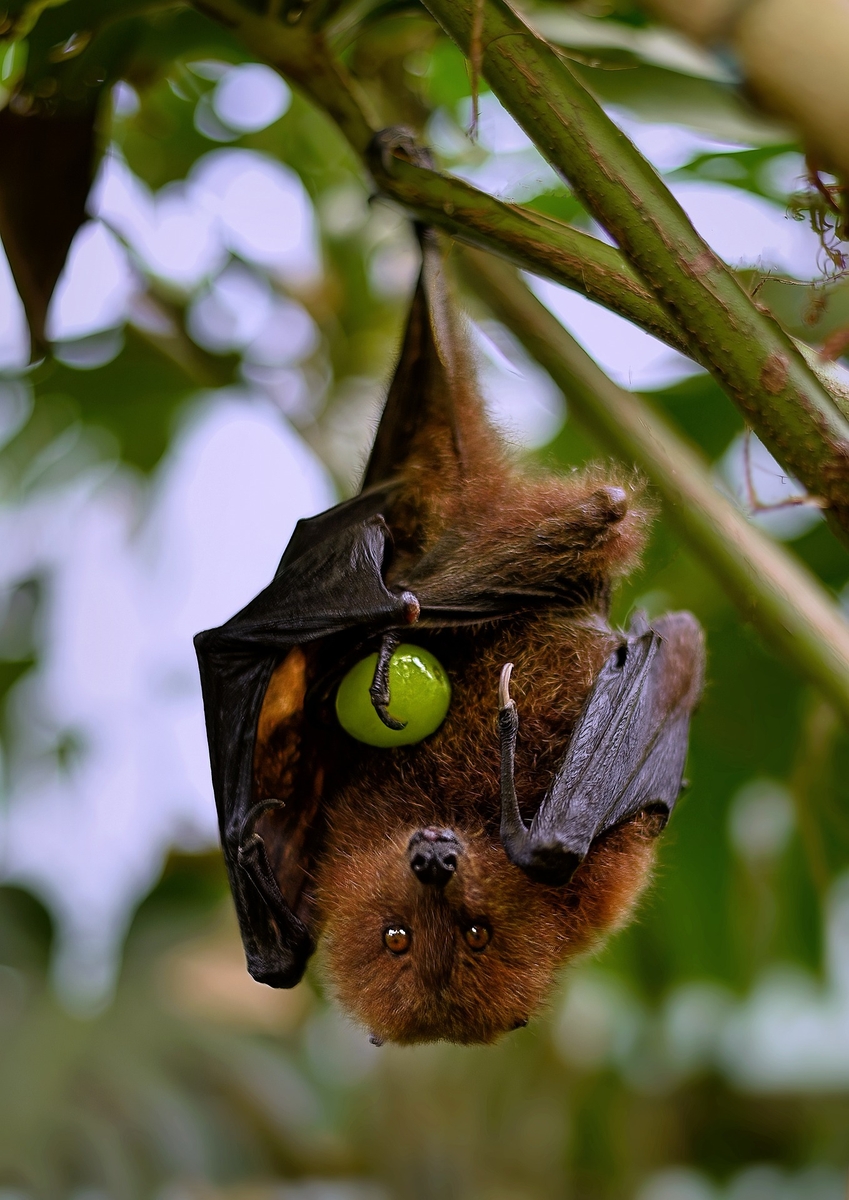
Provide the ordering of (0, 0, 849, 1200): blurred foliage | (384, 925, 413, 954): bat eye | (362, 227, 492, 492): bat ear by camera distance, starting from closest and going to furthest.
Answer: (384, 925, 413, 954): bat eye, (362, 227, 492, 492): bat ear, (0, 0, 849, 1200): blurred foliage

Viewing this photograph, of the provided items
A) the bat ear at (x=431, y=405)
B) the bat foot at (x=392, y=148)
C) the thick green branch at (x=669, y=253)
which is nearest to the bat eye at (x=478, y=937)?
the bat ear at (x=431, y=405)

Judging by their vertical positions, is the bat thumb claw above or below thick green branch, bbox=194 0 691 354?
below

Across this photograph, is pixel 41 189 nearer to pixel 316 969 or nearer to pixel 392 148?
pixel 392 148

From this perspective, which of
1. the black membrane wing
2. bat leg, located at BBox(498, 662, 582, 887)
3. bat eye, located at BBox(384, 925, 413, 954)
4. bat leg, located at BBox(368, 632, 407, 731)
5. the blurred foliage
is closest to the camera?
bat leg, located at BBox(498, 662, 582, 887)

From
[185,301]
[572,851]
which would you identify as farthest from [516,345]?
[185,301]

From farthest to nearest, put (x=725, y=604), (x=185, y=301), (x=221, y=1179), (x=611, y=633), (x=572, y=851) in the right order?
1. (x=221, y=1179)
2. (x=185, y=301)
3. (x=725, y=604)
4. (x=611, y=633)
5. (x=572, y=851)

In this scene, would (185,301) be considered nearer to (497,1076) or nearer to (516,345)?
(516,345)

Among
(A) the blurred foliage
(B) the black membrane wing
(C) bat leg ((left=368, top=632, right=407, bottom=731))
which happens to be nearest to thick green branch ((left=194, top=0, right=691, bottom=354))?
(A) the blurred foliage

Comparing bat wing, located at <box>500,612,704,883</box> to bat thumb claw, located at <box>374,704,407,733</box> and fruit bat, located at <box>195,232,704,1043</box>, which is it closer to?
fruit bat, located at <box>195,232,704,1043</box>
